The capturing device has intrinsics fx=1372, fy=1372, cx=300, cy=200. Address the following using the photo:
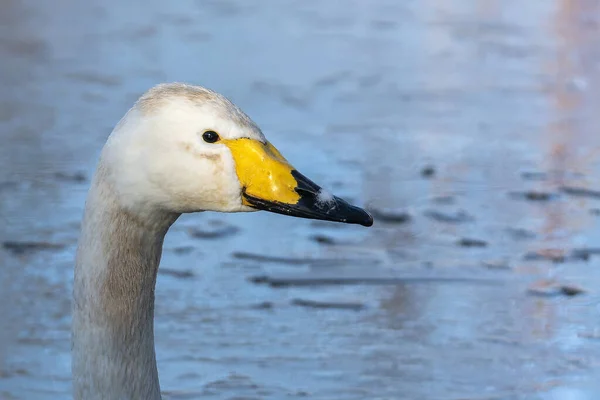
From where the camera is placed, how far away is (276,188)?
3.61 metres

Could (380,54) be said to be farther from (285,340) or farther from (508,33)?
(285,340)

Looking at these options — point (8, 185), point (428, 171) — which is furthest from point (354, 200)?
point (8, 185)

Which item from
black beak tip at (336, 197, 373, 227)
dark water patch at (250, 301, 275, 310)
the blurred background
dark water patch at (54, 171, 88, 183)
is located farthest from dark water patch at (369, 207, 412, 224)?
black beak tip at (336, 197, 373, 227)

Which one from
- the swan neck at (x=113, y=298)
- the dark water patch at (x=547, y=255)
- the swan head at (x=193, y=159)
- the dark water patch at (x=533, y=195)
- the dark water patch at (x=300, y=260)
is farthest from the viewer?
the dark water patch at (x=533, y=195)

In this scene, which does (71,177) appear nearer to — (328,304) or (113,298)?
(328,304)

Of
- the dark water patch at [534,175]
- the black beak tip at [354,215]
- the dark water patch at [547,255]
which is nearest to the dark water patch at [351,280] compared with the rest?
the dark water patch at [547,255]

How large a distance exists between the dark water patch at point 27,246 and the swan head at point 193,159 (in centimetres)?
339

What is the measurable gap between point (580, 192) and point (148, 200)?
4907mm

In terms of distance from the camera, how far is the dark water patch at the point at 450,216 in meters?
7.52

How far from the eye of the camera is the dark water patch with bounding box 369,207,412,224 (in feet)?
24.6

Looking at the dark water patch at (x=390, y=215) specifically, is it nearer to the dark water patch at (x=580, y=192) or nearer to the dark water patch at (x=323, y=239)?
the dark water patch at (x=323, y=239)

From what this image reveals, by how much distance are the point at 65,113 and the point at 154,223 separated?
20.0ft

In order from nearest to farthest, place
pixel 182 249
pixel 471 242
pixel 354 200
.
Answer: pixel 182 249, pixel 471 242, pixel 354 200

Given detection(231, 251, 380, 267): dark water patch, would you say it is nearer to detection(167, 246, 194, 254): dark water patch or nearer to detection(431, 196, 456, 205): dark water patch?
detection(167, 246, 194, 254): dark water patch
